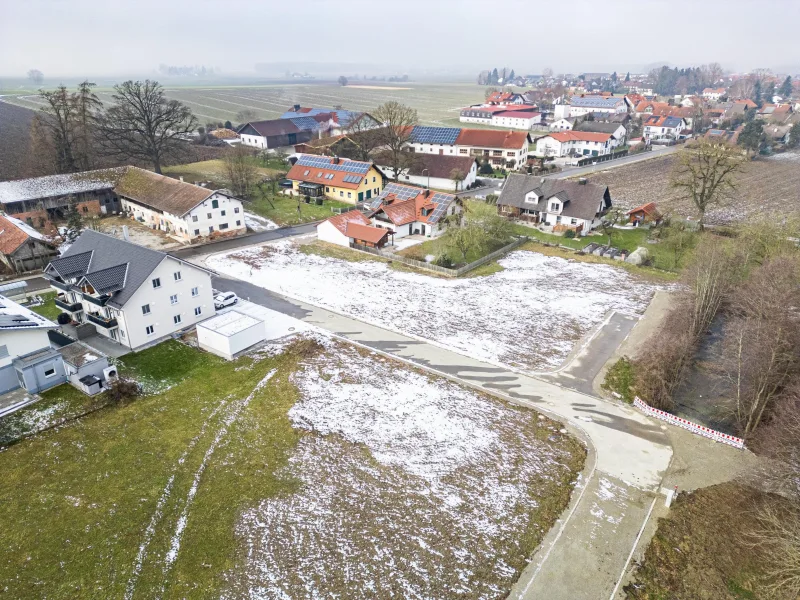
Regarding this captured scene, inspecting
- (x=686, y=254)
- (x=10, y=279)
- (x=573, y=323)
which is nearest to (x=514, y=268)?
(x=573, y=323)

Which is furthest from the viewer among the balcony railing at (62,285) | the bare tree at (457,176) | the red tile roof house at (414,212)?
the bare tree at (457,176)

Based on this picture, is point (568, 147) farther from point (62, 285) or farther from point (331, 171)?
point (62, 285)

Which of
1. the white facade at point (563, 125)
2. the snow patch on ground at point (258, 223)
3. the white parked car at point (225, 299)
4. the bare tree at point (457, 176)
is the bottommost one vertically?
the white parked car at point (225, 299)

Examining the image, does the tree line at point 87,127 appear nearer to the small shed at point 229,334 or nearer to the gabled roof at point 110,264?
the gabled roof at point 110,264

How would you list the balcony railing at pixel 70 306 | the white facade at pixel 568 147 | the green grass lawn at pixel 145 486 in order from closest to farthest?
the green grass lawn at pixel 145 486, the balcony railing at pixel 70 306, the white facade at pixel 568 147

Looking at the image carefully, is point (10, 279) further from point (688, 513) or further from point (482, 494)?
point (688, 513)

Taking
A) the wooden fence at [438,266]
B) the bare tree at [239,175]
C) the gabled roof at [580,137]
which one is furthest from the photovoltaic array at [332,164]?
the gabled roof at [580,137]
